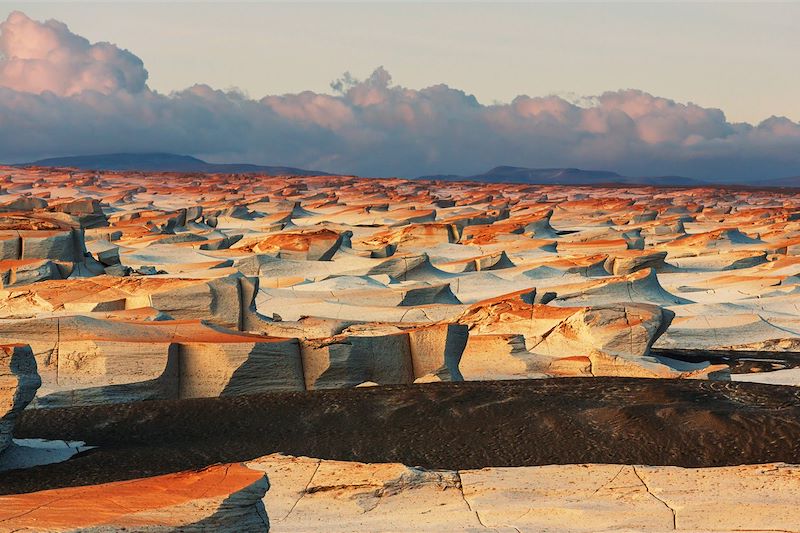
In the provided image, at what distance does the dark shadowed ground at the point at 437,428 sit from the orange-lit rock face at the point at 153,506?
124 inches

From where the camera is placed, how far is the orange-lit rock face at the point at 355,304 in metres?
13.4

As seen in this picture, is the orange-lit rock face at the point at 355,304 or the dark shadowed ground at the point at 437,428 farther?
the orange-lit rock face at the point at 355,304

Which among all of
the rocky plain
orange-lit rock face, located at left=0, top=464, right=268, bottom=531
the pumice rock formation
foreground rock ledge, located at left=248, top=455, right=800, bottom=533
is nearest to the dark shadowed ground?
the rocky plain

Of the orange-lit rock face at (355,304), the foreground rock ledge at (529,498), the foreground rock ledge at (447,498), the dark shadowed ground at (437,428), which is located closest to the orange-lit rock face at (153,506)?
the foreground rock ledge at (447,498)

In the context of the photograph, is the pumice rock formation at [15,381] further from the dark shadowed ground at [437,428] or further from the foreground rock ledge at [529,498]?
the foreground rock ledge at [529,498]

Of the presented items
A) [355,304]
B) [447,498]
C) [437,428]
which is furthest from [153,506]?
[355,304]

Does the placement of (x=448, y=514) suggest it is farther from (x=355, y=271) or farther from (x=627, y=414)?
(x=355, y=271)

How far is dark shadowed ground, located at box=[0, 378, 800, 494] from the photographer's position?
10828 millimetres

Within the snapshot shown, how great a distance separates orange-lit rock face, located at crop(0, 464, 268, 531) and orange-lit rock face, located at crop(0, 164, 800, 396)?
598 centimetres

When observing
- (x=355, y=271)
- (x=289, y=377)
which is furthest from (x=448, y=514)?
(x=355, y=271)

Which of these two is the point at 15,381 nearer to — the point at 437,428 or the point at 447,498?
the point at 447,498

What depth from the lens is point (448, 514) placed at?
340 inches

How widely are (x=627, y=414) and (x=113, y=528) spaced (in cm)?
708

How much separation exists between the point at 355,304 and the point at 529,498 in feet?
47.7
